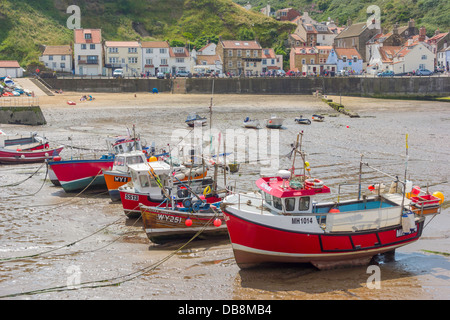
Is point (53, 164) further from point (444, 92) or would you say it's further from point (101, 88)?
point (444, 92)

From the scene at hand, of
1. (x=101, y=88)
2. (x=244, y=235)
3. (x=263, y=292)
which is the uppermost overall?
(x=101, y=88)

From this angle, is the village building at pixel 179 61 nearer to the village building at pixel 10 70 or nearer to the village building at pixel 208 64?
the village building at pixel 208 64

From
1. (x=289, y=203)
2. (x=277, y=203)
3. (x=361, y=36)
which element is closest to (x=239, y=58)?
(x=361, y=36)

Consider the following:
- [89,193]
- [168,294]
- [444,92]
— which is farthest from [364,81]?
[168,294]

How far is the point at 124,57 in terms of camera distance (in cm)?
7431

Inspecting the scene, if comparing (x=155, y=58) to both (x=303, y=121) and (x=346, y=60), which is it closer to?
(x=346, y=60)

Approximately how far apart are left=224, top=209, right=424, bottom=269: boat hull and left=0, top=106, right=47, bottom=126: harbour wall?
101 ft

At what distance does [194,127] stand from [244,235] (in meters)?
28.3

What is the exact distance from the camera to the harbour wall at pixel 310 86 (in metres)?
64.8

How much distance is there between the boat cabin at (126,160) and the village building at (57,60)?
2052 inches

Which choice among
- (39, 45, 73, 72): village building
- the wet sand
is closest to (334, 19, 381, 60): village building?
(39, 45, 73, 72): village building

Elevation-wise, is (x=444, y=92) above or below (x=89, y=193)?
above

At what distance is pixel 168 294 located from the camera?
1434 centimetres

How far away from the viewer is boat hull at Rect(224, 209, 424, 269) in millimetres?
15500
